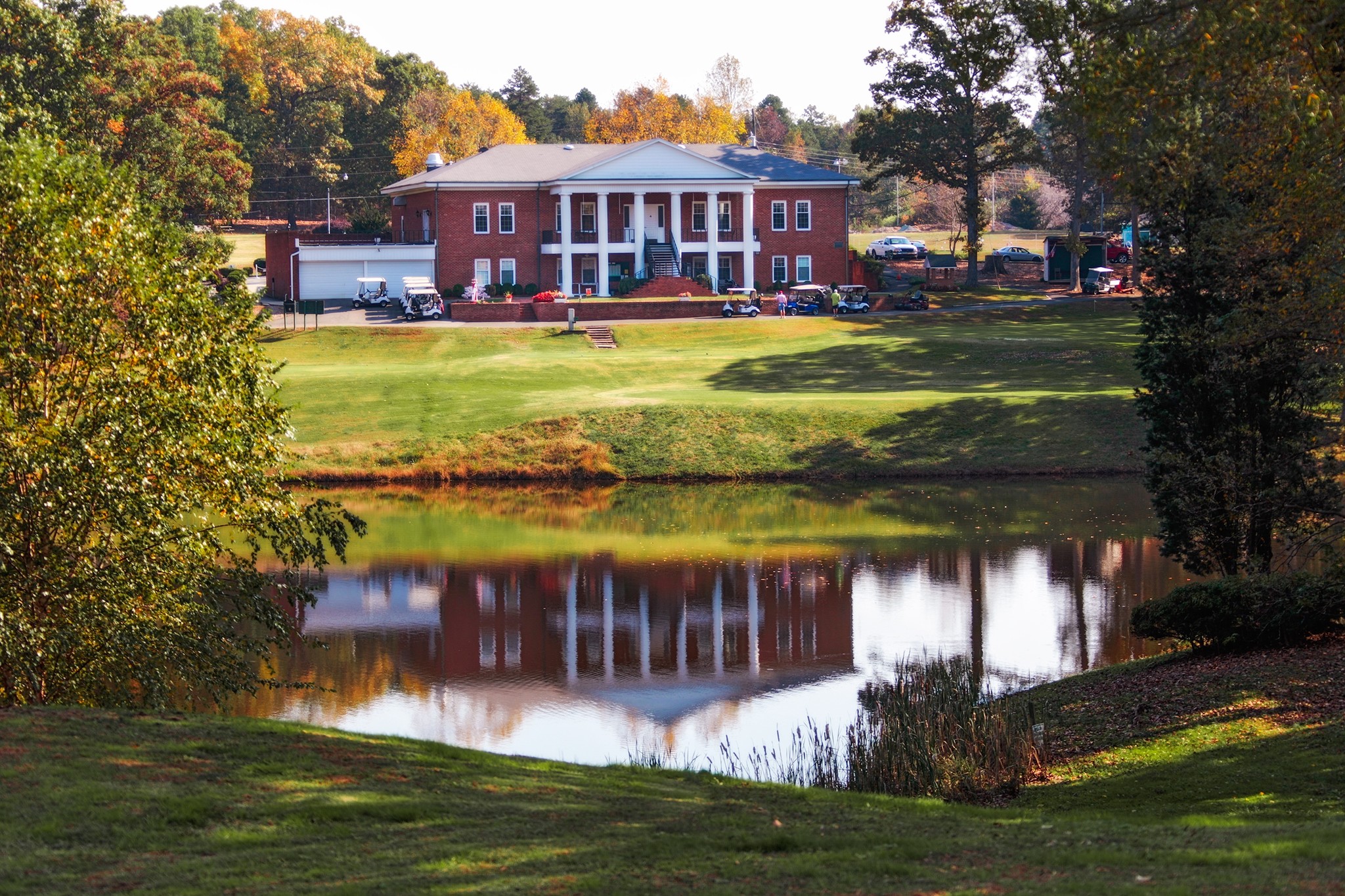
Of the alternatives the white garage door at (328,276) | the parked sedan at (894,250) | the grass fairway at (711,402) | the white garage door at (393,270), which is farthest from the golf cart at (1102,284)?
the white garage door at (328,276)

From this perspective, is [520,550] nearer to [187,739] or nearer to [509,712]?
[509,712]

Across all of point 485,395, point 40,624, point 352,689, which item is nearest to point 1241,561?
point 352,689

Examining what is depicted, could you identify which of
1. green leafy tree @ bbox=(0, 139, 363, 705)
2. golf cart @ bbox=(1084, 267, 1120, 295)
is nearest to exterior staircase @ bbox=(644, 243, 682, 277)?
A: golf cart @ bbox=(1084, 267, 1120, 295)

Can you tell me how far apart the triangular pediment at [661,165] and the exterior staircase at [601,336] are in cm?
1310

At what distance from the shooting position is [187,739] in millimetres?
10469

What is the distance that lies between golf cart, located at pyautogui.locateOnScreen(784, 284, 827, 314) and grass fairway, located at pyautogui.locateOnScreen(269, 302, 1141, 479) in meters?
6.14

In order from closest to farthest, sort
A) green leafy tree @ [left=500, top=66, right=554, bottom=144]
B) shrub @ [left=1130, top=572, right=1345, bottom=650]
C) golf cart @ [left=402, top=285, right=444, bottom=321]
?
shrub @ [left=1130, top=572, right=1345, bottom=650] → golf cart @ [left=402, top=285, right=444, bottom=321] → green leafy tree @ [left=500, top=66, right=554, bottom=144]

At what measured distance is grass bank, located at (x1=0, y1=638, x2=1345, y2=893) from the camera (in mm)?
7496

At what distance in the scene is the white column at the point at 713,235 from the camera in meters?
67.6

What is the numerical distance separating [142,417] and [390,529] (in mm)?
17273

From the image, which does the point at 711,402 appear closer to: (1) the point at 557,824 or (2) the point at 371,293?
(2) the point at 371,293

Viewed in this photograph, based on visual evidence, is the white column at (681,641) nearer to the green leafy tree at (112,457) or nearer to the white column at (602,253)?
the green leafy tree at (112,457)

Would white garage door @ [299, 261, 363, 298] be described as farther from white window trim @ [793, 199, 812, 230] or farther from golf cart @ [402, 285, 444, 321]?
white window trim @ [793, 199, 812, 230]

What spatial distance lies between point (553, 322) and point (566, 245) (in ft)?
32.3
